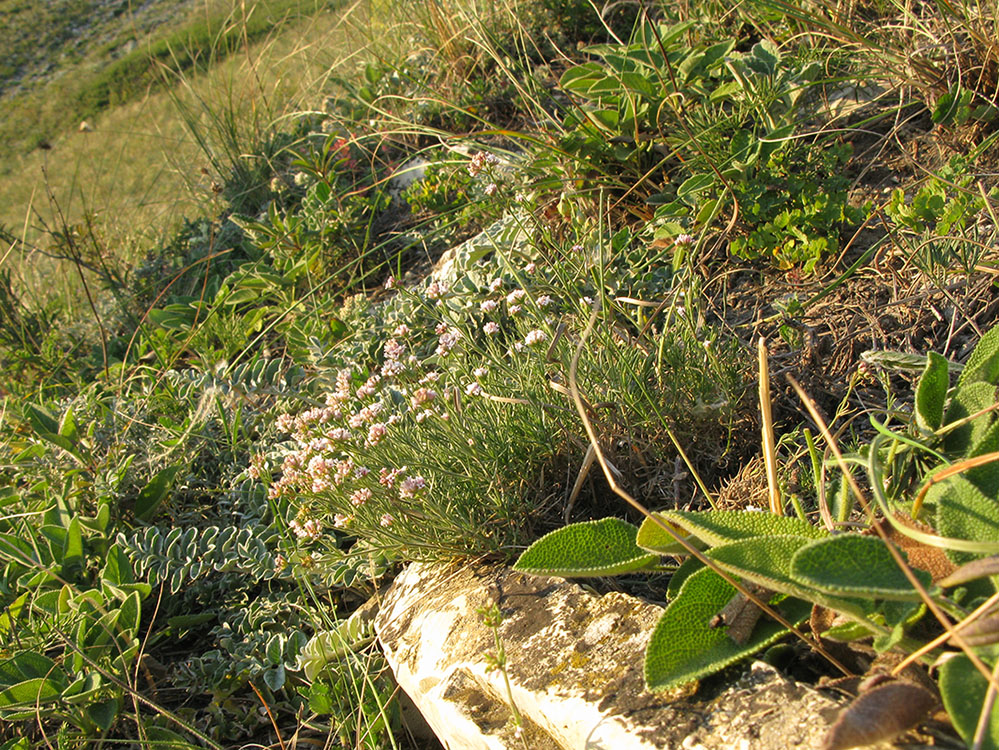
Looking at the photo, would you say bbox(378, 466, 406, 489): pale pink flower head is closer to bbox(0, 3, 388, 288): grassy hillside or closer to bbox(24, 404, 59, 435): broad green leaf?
bbox(24, 404, 59, 435): broad green leaf

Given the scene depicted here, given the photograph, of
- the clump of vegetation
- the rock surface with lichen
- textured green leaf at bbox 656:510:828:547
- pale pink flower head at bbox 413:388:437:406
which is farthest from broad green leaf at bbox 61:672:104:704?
textured green leaf at bbox 656:510:828:547

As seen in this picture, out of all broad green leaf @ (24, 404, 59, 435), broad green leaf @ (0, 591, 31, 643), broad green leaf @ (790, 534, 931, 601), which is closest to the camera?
broad green leaf @ (790, 534, 931, 601)

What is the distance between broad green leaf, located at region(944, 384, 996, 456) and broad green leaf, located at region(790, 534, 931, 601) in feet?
1.18

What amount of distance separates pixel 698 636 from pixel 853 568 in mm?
264

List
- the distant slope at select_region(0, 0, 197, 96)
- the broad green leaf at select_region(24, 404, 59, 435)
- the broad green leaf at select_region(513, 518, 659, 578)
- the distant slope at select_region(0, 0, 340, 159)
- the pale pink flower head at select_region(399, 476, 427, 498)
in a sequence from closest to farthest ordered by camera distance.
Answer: the broad green leaf at select_region(513, 518, 659, 578), the pale pink flower head at select_region(399, 476, 427, 498), the broad green leaf at select_region(24, 404, 59, 435), the distant slope at select_region(0, 0, 340, 159), the distant slope at select_region(0, 0, 197, 96)

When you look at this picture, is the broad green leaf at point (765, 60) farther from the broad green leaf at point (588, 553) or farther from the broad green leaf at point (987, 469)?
the broad green leaf at point (588, 553)

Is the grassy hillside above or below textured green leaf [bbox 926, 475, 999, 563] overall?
above

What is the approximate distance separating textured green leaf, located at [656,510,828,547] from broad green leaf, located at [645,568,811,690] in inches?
2.4

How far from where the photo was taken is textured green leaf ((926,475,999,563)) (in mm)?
1053

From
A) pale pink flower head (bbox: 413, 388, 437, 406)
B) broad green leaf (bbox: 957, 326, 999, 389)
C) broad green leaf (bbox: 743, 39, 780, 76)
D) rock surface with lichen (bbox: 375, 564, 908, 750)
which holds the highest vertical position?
broad green leaf (bbox: 743, 39, 780, 76)

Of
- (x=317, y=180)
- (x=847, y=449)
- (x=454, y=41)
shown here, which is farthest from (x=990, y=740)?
(x=454, y=41)

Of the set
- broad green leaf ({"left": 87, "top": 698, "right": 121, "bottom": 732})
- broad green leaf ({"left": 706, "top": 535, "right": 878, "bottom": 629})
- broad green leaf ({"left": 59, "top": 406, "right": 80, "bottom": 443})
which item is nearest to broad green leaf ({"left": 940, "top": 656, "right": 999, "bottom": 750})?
broad green leaf ({"left": 706, "top": 535, "right": 878, "bottom": 629})

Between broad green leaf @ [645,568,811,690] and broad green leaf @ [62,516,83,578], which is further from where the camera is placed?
broad green leaf @ [62,516,83,578]

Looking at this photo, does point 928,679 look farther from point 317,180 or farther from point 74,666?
point 317,180
